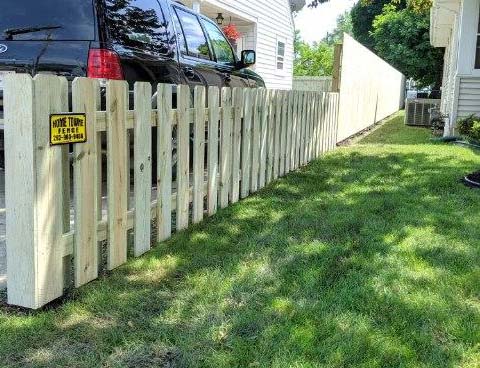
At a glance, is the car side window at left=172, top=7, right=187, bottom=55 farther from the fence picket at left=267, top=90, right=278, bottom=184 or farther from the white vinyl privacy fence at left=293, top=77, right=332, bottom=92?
the white vinyl privacy fence at left=293, top=77, right=332, bottom=92

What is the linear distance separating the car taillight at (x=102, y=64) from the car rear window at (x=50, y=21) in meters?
0.16

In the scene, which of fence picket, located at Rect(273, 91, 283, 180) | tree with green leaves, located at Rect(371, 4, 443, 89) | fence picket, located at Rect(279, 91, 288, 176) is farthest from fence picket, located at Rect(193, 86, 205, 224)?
tree with green leaves, located at Rect(371, 4, 443, 89)

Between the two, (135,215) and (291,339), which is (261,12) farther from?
(291,339)

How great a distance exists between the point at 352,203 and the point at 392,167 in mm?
2453

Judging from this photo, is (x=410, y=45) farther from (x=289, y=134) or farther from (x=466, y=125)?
(x=289, y=134)

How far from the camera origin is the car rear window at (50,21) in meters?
4.29

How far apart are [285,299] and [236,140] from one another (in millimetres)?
2366

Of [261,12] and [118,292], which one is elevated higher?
[261,12]

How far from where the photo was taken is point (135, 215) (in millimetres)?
3438

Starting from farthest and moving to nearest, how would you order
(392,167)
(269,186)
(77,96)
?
(392,167)
(269,186)
(77,96)

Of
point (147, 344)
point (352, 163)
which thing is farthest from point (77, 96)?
point (352, 163)

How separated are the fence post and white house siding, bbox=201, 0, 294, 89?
1234 centimetres

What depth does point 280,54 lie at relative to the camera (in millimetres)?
20172

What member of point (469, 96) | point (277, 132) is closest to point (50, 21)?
point (277, 132)
